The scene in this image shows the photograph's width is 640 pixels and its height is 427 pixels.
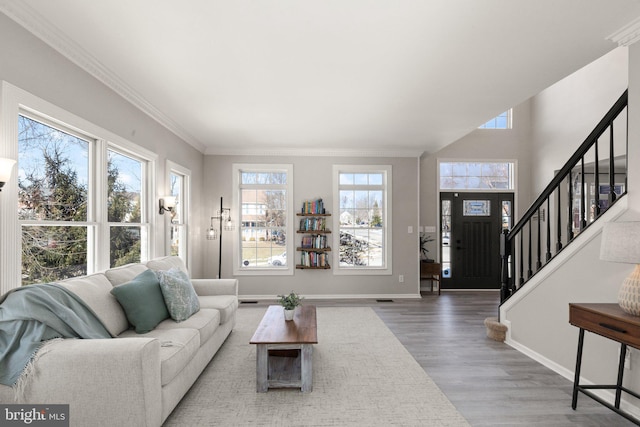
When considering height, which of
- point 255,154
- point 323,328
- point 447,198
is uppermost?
point 255,154

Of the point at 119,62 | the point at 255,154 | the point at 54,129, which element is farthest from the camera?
the point at 255,154

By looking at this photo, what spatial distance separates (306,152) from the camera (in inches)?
238

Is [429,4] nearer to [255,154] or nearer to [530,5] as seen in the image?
[530,5]

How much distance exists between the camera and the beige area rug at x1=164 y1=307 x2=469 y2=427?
2.28 meters

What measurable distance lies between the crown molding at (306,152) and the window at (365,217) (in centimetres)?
27

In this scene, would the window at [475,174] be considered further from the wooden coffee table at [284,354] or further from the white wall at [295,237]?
the wooden coffee table at [284,354]

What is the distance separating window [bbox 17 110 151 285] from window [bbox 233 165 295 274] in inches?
96.6

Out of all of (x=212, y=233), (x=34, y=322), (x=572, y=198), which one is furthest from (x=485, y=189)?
(x=34, y=322)

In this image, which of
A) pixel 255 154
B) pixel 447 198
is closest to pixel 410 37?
pixel 255 154

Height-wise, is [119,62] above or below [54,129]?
above

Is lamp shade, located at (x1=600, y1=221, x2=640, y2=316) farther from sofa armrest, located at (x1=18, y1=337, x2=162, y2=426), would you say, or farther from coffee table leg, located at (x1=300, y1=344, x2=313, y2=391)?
sofa armrest, located at (x1=18, y1=337, x2=162, y2=426)

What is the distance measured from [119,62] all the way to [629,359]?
447cm

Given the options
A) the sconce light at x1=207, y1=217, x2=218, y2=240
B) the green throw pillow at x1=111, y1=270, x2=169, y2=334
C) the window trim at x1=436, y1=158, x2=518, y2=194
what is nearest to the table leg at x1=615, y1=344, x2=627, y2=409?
the green throw pillow at x1=111, y1=270, x2=169, y2=334

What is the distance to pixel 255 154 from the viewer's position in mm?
6047
